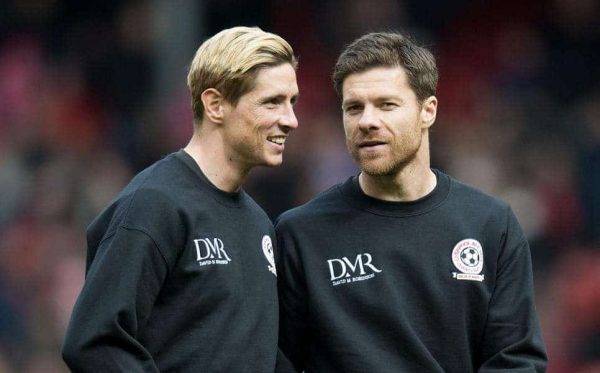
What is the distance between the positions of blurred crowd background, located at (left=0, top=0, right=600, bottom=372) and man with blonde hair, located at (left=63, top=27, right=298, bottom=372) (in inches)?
174

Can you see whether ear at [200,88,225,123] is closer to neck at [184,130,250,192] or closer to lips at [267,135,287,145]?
neck at [184,130,250,192]

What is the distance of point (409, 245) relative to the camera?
16.2 ft

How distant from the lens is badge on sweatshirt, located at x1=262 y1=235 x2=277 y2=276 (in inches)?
191

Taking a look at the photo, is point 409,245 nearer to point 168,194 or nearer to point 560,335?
point 168,194

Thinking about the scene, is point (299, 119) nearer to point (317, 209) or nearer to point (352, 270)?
point (317, 209)

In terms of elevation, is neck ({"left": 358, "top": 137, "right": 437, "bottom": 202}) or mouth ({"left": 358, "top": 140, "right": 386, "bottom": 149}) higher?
mouth ({"left": 358, "top": 140, "right": 386, "bottom": 149})

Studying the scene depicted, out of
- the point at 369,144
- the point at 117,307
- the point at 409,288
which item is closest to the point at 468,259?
the point at 409,288

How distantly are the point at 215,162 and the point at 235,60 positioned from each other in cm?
37

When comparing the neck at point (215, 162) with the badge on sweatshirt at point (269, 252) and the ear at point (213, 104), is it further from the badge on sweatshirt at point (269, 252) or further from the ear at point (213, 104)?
the badge on sweatshirt at point (269, 252)

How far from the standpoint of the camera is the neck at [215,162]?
4762 mm

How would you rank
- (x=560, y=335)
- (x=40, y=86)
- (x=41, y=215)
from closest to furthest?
(x=560, y=335), (x=41, y=215), (x=40, y=86)

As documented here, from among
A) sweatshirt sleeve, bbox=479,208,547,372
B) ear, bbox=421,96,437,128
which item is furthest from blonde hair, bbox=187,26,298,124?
sweatshirt sleeve, bbox=479,208,547,372

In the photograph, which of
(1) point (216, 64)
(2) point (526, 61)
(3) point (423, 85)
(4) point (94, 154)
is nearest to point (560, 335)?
(2) point (526, 61)

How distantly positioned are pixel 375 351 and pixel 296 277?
1.40ft
